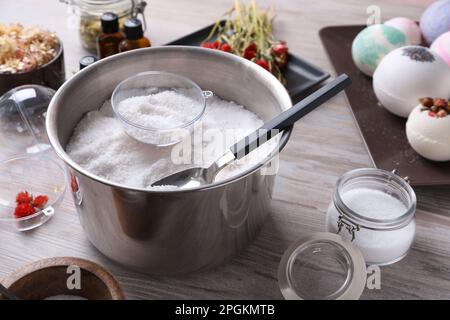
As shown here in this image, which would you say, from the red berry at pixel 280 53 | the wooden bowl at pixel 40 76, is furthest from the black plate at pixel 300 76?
the wooden bowl at pixel 40 76

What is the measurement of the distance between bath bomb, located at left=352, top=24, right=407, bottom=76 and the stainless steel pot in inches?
10.8

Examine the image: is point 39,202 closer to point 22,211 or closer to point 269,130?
point 22,211

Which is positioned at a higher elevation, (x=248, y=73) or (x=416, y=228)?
(x=248, y=73)

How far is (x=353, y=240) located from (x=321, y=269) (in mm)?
51

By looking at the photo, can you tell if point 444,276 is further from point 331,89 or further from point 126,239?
point 126,239

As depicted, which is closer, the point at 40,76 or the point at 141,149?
the point at 141,149

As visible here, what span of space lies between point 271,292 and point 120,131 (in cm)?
25

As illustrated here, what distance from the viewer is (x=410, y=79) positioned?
0.78 metres

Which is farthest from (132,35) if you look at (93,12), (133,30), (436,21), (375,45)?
(436,21)

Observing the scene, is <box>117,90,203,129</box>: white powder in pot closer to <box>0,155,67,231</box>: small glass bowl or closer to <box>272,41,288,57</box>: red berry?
<box>0,155,67,231</box>: small glass bowl

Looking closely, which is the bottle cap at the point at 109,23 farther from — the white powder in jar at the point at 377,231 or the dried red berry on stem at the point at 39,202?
the white powder in jar at the point at 377,231

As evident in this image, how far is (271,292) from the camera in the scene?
1.95ft

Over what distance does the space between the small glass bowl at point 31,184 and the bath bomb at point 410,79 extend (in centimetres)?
47
